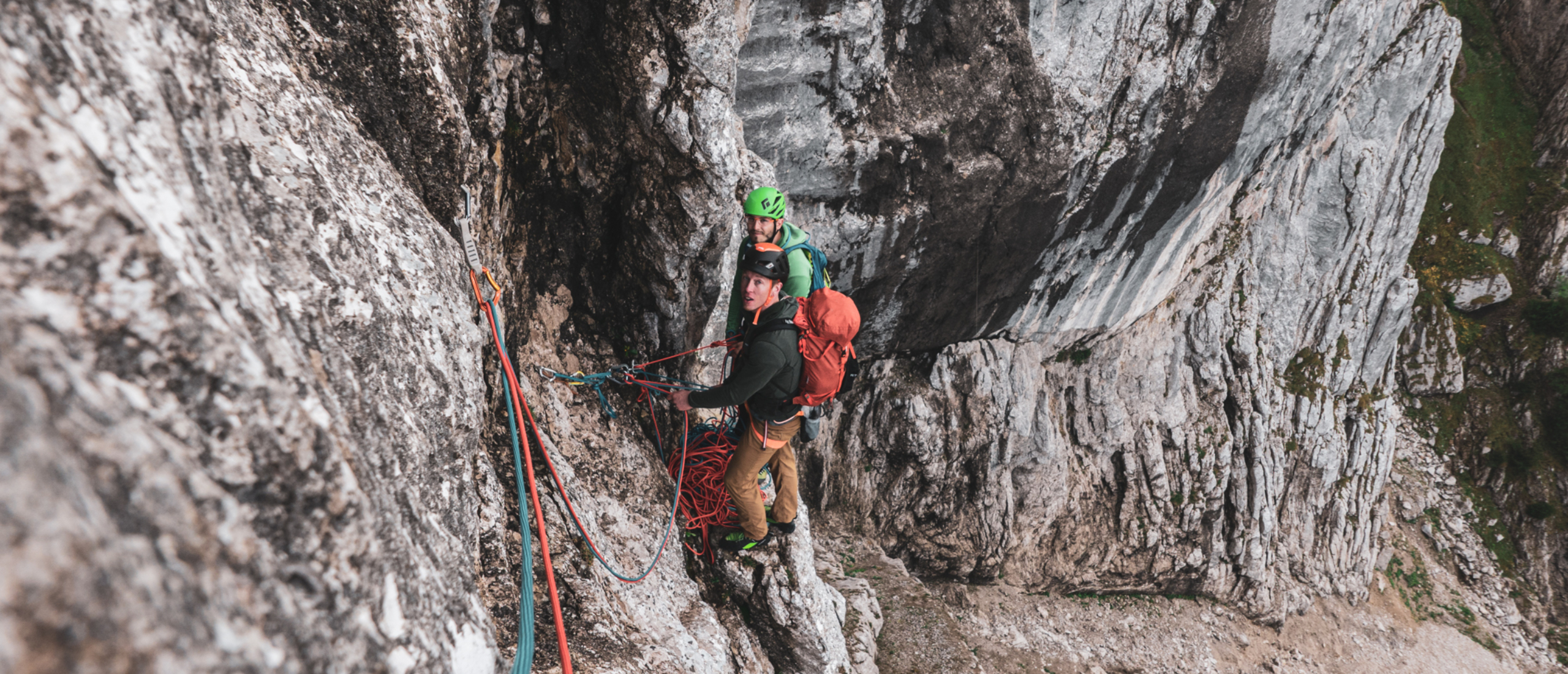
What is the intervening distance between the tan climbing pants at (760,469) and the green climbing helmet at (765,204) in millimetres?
2002

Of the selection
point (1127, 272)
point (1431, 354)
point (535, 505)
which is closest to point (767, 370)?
point (535, 505)

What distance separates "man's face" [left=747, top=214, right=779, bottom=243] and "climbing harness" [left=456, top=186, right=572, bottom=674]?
254 cm

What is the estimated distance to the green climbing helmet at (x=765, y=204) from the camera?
20.1 feet

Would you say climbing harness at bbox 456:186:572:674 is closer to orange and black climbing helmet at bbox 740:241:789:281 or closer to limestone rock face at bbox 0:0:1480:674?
limestone rock face at bbox 0:0:1480:674

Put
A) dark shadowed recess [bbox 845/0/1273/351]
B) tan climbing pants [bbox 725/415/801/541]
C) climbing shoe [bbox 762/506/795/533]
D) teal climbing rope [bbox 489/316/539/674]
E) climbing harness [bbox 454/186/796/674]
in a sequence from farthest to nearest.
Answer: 1. dark shadowed recess [bbox 845/0/1273/351]
2. climbing shoe [bbox 762/506/795/533]
3. tan climbing pants [bbox 725/415/801/541]
4. climbing harness [bbox 454/186/796/674]
5. teal climbing rope [bbox 489/316/539/674]

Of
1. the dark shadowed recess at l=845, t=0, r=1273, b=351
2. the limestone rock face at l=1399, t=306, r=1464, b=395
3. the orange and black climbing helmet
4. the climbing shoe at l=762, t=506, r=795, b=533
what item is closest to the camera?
the orange and black climbing helmet

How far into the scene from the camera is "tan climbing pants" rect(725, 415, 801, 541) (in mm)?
A: 5922

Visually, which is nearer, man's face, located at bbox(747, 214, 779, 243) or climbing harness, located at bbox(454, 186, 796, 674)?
climbing harness, located at bbox(454, 186, 796, 674)

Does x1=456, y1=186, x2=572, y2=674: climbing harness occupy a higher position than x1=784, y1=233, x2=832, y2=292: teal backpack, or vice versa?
x1=784, y1=233, x2=832, y2=292: teal backpack

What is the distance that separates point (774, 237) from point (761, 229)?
17cm

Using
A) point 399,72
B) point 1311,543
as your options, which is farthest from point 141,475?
point 1311,543

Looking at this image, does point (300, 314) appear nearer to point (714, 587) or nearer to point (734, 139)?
point (734, 139)

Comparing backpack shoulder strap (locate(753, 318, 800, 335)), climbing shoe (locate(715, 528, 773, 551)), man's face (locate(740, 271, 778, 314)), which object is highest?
man's face (locate(740, 271, 778, 314))

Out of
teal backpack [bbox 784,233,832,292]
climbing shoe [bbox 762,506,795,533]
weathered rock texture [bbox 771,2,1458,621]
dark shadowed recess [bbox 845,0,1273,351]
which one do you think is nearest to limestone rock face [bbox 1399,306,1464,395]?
weathered rock texture [bbox 771,2,1458,621]
